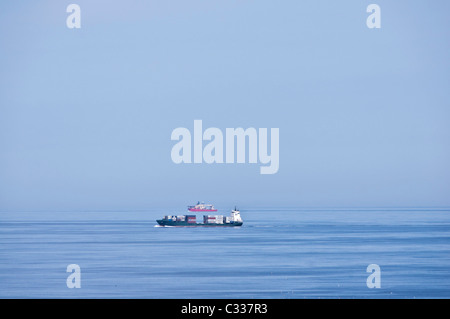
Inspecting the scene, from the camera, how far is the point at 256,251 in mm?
41938

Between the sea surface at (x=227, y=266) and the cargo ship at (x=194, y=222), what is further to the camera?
the cargo ship at (x=194, y=222)

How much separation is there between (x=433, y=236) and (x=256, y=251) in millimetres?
20661

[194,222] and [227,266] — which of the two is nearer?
[227,266]

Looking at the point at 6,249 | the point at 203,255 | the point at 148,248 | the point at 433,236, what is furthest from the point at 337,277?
the point at 433,236

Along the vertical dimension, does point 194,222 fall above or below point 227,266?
below

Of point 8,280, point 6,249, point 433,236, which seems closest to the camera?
point 8,280

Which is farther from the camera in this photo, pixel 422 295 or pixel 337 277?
pixel 337 277

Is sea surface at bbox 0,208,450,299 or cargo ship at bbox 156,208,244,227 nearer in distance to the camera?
sea surface at bbox 0,208,450,299
